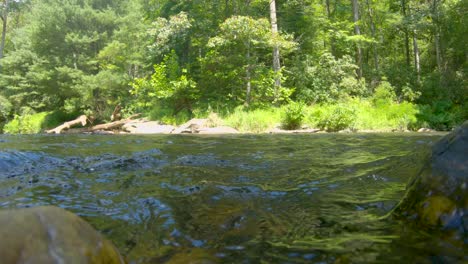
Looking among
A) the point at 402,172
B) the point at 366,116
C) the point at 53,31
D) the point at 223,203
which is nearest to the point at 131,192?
the point at 223,203

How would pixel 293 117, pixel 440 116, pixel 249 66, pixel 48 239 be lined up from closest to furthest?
pixel 48 239 < pixel 440 116 < pixel 293 117 < pixel 249 66

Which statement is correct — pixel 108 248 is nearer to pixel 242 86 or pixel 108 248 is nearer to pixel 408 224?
pixel 408 224

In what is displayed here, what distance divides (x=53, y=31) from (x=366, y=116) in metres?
20.6

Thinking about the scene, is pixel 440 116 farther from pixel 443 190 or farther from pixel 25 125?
pixel 25 125

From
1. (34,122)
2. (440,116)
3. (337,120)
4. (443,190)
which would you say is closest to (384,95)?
(440,116)

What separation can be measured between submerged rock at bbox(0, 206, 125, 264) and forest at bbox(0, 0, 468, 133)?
11.8 meters

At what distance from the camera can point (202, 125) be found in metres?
13.9

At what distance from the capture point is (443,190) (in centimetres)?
205

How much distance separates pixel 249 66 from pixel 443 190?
13.8 meters

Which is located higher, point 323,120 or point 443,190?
point 323,120

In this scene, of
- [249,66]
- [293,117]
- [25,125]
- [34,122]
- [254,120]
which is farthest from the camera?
[34,122]

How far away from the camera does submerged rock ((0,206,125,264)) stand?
1170mm

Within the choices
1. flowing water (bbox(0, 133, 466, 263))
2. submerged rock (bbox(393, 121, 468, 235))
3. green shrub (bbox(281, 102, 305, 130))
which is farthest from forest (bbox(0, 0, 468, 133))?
submerged rock (bbox(393, 121, 468, 235))

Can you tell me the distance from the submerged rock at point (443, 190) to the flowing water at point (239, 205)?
13 centimetres
